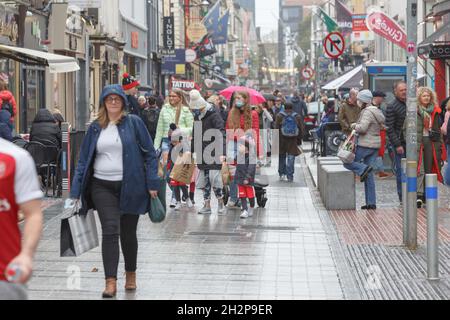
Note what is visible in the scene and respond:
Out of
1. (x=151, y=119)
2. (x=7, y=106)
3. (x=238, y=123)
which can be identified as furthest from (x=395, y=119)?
(x=151, y=119)

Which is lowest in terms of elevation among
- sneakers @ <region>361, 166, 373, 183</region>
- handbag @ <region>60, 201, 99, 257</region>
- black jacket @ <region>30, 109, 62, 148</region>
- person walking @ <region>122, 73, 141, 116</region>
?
handbag @ <region>60, 201, 99, 257</region>

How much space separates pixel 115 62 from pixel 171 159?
27358 millimetres

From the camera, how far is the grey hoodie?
16.2 m

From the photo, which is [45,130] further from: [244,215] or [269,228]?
[269,228]

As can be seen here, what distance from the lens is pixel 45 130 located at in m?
18.0

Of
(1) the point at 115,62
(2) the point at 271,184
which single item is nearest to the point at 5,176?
(2) the point at 271,184

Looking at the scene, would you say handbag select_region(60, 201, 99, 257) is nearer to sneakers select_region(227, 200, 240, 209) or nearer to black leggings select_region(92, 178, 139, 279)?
black leggings select_region(92, 178, 139, 279)

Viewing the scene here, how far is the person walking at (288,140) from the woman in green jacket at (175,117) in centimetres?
668

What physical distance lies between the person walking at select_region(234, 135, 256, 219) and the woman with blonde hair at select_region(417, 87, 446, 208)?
8.20ft

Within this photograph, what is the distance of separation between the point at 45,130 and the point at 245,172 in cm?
423

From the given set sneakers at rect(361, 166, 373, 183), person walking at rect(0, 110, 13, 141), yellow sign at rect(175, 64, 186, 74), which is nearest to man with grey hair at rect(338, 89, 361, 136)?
sneakers at rect(361, 166, 373, 183)

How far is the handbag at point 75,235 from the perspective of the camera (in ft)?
29.3

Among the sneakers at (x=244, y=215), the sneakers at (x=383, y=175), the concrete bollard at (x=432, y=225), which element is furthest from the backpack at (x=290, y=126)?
the concrete bollard at (x=432, y=225)

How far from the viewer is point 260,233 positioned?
43.9 ft
